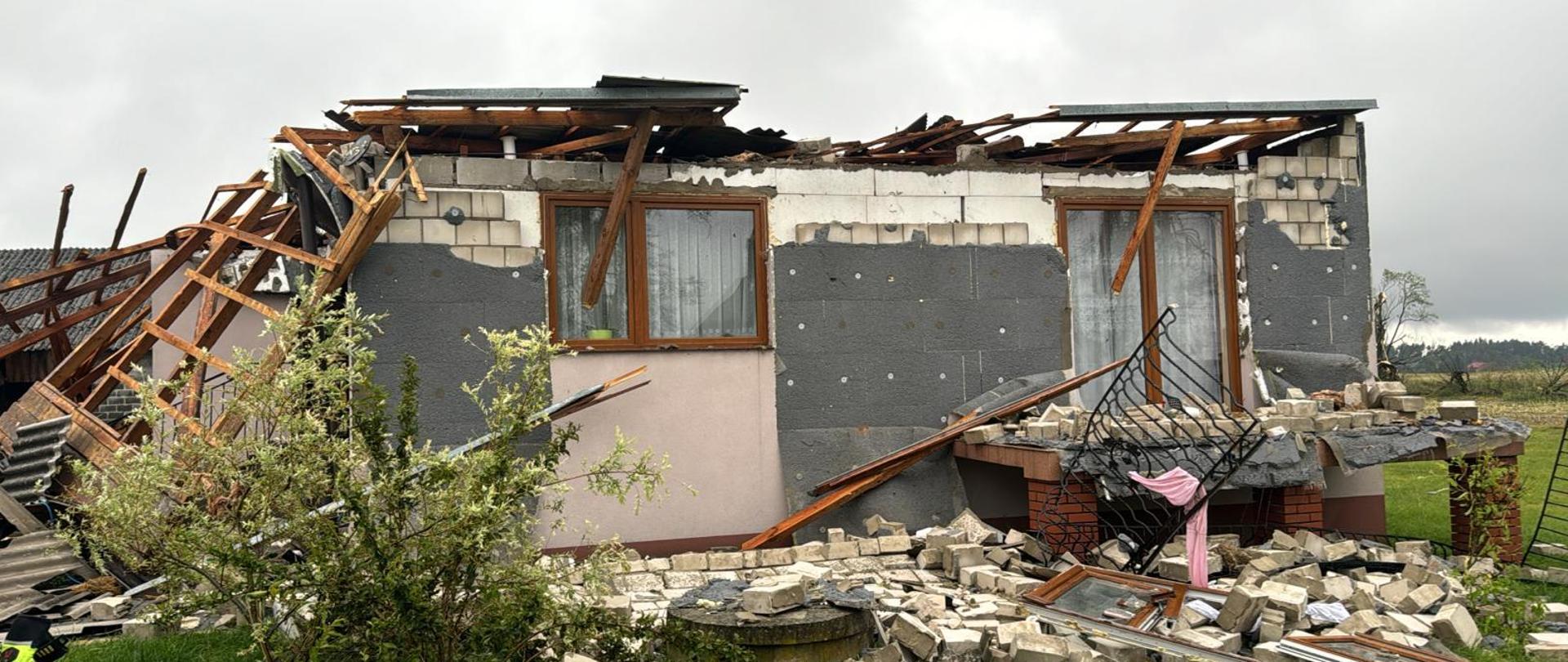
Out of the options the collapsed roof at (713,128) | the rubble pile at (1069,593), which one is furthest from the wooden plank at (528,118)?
the rubble pile at (1069,593)

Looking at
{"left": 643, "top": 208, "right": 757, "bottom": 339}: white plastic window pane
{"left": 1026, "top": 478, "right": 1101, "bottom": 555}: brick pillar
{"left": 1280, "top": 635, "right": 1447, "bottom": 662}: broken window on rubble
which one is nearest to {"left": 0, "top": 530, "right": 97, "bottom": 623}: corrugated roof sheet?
{"left": 643, "top": 208, "right": 757, "bottom": 339}: white plastic window pane

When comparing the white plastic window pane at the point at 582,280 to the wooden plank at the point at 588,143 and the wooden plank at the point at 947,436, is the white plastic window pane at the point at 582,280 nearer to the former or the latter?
the wooden plank at the point at 588,143

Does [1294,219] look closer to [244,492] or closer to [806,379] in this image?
[806,379]

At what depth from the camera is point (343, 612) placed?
457 cm

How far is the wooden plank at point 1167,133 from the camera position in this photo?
31.1 ft

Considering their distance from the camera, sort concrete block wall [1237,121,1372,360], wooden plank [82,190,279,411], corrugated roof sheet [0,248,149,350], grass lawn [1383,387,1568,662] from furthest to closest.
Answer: corrugated roof sheet [0,248,149,350] < concrete block wall [1237,121,1372,360] < wooden plank [82,190,279,411] < grass lawn [1383,387,1568,662]

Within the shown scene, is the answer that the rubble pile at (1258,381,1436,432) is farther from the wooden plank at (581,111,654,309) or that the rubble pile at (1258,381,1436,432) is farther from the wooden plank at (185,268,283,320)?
the wooden plank at (185,268,283,320)

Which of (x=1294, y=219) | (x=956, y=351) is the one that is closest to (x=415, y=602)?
(x=956, y=351)

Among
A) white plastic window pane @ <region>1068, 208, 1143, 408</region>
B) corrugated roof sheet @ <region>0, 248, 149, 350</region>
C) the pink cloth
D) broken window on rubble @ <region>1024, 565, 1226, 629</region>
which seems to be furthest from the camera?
corrugated roof sheet @ <region>0, 248, 149, 350</region>

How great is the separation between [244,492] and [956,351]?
581 cm

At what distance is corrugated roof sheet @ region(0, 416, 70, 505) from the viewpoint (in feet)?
28.1

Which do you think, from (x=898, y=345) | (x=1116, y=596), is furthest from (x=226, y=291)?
(x=1116, y=596)

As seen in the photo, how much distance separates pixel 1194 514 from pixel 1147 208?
3.34m

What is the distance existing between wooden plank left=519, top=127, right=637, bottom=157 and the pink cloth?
13.8 feet
